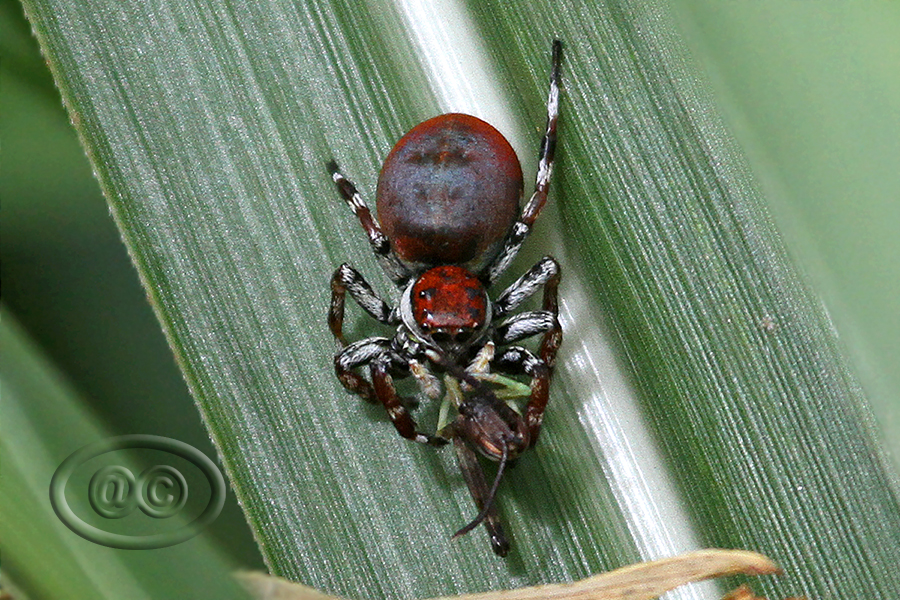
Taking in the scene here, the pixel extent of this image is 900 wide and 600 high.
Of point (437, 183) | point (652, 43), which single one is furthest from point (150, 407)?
point (652, 43)

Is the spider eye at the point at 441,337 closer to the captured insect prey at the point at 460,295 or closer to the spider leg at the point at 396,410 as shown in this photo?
the captured insect prey at the point at 460,295

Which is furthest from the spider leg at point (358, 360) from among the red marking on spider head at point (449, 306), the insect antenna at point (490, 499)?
the insect antenna at point (490, 499)

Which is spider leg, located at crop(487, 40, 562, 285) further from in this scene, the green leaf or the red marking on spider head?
the green leaf

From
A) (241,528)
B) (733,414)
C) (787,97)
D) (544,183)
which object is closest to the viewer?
(787,97)

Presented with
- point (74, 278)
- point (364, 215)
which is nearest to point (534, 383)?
point (364, 215)

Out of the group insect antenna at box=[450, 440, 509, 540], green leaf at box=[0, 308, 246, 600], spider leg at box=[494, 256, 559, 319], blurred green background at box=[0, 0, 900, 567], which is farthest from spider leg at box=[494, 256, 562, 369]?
green leaf at box=[0, 308, 246, 600]

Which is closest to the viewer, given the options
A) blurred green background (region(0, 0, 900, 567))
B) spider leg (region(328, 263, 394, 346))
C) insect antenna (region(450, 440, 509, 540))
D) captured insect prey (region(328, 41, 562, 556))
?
blurred green background (region(0, 0, 900, 567))

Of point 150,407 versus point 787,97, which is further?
point 150,407

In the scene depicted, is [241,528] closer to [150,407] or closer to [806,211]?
[150,407]
